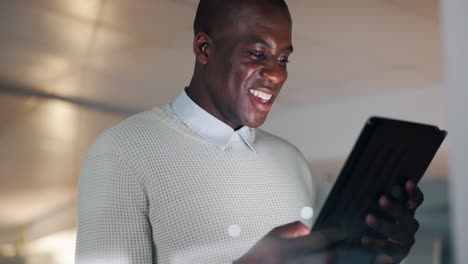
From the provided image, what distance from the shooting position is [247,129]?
30.1 inches

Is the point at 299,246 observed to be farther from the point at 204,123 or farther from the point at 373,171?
the point at 204,123

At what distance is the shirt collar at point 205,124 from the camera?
29.2 inches

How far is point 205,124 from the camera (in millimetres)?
743

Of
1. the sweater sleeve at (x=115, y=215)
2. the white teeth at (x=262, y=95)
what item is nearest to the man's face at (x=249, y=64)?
the white teeth at (x=262, y=95)

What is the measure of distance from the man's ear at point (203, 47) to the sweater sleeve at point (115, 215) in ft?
0.57

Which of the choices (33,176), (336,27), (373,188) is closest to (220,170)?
(373,188)

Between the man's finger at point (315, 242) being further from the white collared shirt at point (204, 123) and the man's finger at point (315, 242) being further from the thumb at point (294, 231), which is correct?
the white collared shirt at point (204, 123)

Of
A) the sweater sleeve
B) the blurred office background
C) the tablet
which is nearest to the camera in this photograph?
the tablet

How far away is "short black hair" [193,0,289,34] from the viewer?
0.75 m

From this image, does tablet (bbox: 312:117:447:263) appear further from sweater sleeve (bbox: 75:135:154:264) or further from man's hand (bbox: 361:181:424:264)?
→ sweater sleeve (bbox: 75:135:154:264)

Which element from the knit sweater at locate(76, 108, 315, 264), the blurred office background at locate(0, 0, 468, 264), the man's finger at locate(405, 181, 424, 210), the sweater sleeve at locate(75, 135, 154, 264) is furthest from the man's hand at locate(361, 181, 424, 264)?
the blurred office background at locate(0, 0, 468, 264)

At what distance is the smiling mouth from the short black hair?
0.12 m

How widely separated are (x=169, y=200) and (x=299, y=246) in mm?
206

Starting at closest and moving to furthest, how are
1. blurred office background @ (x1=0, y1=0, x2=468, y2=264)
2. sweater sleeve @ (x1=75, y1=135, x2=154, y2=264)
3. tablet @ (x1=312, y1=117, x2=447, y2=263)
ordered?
tablet @ (x1=312, y1=117, x2=447, y2=263) < sweater sleeve @ (x1=75, y1=135, x2=154, y2=264) < blurred office background @ (x1=0, y1=0, x2=468, y2=264)
